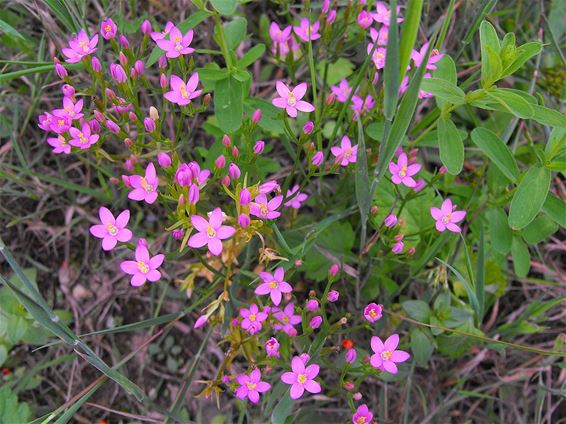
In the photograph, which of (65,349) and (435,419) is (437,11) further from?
(65,349)

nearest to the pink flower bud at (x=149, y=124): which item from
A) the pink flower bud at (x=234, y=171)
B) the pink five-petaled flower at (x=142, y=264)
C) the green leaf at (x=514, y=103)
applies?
the pink flower bud at (x=234, y=171)

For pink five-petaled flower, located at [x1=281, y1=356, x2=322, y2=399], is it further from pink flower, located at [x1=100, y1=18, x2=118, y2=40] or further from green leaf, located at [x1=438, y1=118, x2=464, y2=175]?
pink flower, located at [x1=100, y1=18, x2=118, y2=40]

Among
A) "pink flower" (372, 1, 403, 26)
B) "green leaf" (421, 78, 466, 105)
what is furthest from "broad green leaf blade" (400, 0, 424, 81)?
"pink flower" (372, 1, 403, 26)

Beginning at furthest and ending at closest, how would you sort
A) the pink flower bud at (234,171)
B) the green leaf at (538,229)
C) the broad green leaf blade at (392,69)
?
the green leaf at (538,229)
the pink flower bud at (234,171)
the broad green leaf blade at (392,69)

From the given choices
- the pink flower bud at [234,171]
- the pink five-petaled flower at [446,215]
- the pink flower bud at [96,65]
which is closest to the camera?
the pink flower bud at [234,171]

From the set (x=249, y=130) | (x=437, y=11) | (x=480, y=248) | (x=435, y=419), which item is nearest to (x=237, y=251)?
(x=249, y=130)

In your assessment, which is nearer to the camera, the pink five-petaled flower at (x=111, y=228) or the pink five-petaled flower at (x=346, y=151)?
the pink five-petaled flower at (x=111, y=228)

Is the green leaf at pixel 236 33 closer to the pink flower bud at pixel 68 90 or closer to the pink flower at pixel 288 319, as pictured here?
the pink flower bud at pixel 68 90

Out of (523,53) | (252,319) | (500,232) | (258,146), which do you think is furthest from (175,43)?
(500,232)
